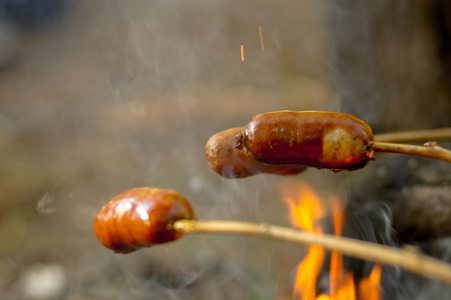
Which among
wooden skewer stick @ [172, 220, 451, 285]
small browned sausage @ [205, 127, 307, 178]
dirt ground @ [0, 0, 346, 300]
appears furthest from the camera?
dirt ground @ [0, 0, 346, 300]

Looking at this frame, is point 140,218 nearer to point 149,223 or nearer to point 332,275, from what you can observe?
point 149,223

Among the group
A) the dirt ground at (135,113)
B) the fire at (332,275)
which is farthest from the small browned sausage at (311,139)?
the dirt ground at (135,113)

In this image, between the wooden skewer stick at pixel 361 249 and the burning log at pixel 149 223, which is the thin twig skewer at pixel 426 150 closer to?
the wooden skewer stick at pixel 361 249

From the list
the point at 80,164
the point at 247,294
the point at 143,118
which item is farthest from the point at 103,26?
the point at 247,294

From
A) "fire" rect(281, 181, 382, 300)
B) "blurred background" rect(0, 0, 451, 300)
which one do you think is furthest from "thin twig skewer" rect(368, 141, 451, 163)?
"blurred background" rect(0, 0, 451, 300)

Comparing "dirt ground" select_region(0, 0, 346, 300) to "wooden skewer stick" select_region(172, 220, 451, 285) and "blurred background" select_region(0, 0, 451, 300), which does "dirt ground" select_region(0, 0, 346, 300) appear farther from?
"wooden skewer stick" select_region(172, 220, 451, 285)

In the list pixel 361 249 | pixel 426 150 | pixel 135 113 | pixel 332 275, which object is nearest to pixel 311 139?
pixel 426 150

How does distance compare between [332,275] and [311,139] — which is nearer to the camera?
[311,139]
